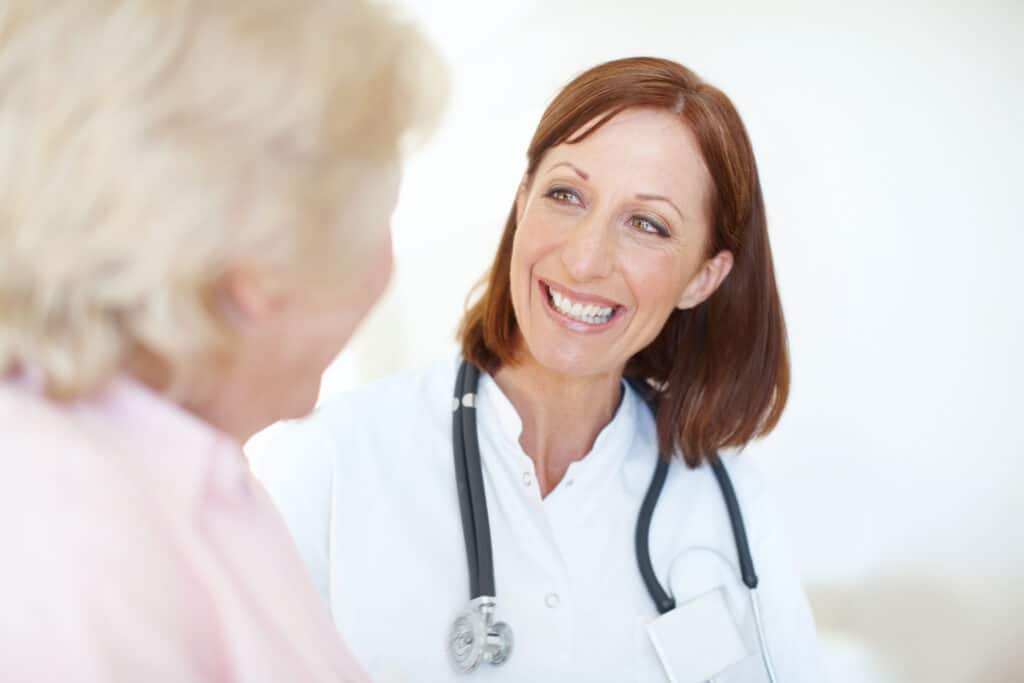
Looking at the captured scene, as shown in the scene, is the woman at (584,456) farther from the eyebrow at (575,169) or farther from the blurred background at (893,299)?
the blurred background at (893,299)

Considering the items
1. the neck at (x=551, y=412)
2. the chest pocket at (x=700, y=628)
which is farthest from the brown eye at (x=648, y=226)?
the chest pocket at (x=700, y=628)

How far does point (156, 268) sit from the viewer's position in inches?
19.3

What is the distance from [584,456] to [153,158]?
3.21ft

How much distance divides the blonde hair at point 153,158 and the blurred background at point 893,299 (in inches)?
60.4

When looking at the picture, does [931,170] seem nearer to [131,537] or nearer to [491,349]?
[491,349]

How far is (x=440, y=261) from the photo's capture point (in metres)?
2.57

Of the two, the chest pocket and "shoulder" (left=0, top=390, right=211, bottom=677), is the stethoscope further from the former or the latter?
"shoulder" (left=0, top=390, right=211, bottom=677)

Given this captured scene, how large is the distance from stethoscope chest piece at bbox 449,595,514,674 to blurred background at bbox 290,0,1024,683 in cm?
102

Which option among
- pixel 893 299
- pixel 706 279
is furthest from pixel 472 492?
pixel 893 299

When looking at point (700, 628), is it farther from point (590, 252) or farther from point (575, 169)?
point (575, 169)

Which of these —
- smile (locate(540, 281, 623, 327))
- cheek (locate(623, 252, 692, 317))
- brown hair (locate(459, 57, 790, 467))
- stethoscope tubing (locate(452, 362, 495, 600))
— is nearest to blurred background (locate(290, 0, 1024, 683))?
brown hair (locate(459, 57, 790, 467))

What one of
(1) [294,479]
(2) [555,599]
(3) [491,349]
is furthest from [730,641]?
(1) [294,479]

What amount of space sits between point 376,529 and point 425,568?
0.08 meters

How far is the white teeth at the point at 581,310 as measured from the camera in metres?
1.30
